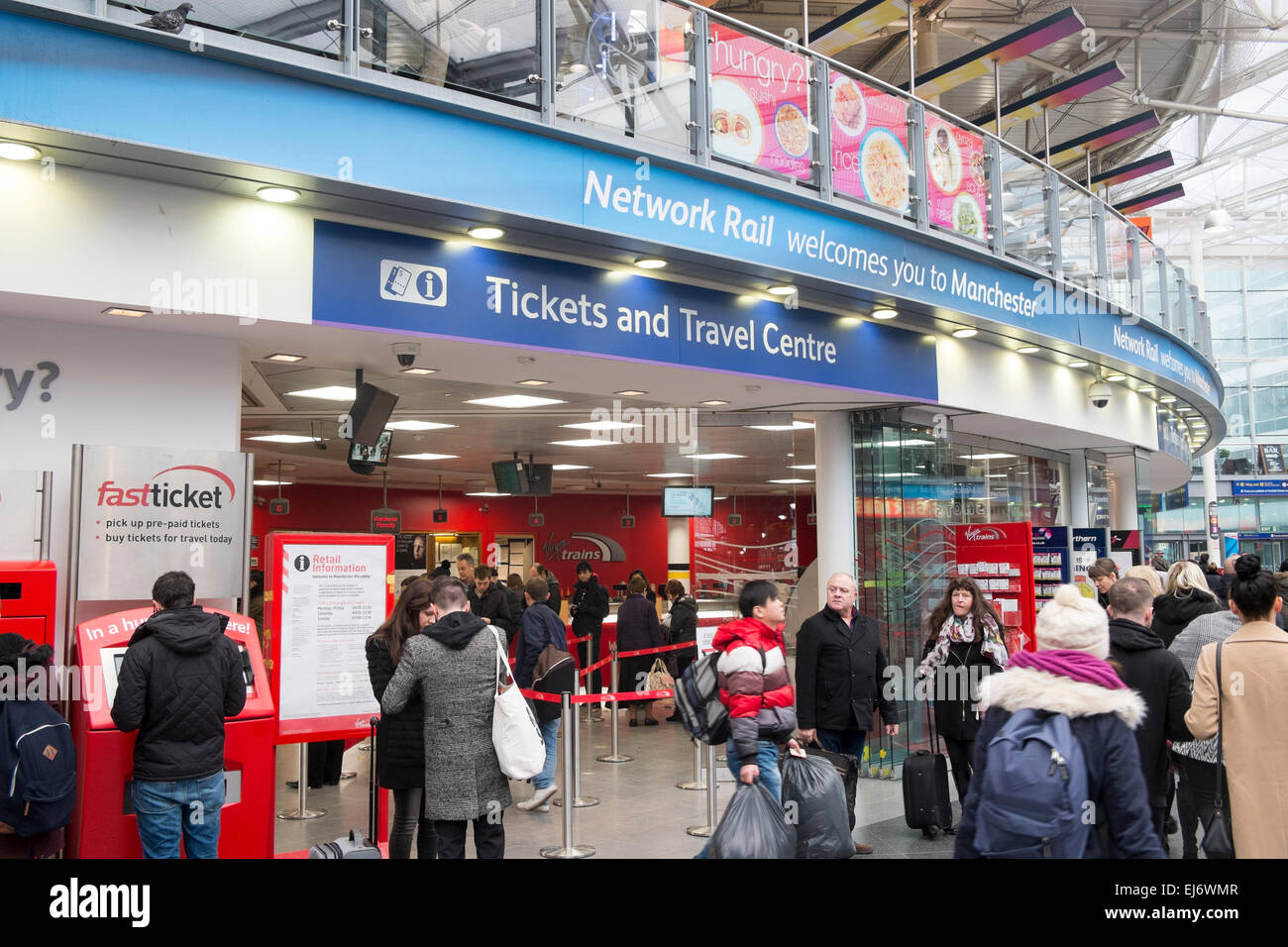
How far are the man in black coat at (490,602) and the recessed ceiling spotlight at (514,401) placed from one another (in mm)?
1566

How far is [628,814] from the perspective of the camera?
698 centimetres

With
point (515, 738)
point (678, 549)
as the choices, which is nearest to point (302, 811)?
point (515, 738)

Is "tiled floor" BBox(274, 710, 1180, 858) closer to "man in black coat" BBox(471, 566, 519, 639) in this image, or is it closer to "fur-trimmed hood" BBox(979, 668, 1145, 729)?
"man in black coat" BBox(471, 566, 519, 639)

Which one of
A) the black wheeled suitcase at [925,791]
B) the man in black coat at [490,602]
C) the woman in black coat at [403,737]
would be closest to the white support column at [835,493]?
the black wheeled suitcase at [925,791]

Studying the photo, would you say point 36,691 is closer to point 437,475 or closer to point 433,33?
point 433,33

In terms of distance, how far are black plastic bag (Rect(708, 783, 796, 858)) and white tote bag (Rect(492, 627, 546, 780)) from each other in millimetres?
872

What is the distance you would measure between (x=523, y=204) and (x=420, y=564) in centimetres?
1424

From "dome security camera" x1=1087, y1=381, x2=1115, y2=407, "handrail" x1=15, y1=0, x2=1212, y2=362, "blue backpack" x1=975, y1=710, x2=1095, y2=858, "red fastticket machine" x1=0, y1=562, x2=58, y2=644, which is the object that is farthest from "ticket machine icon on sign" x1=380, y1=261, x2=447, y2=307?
"dome security camera" x1=1087, y1=381, x2=1115, y2=407

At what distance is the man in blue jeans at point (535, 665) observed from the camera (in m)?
7.01

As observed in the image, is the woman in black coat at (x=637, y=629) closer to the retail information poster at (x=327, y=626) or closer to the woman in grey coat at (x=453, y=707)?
the retail information poster at (x=327, y=626)

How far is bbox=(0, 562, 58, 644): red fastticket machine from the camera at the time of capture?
464 cm

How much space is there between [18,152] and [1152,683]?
18.1 feet

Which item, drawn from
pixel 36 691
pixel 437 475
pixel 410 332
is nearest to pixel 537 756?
pixel 36 691

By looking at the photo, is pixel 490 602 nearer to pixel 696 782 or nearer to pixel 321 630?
pixel 696 782
